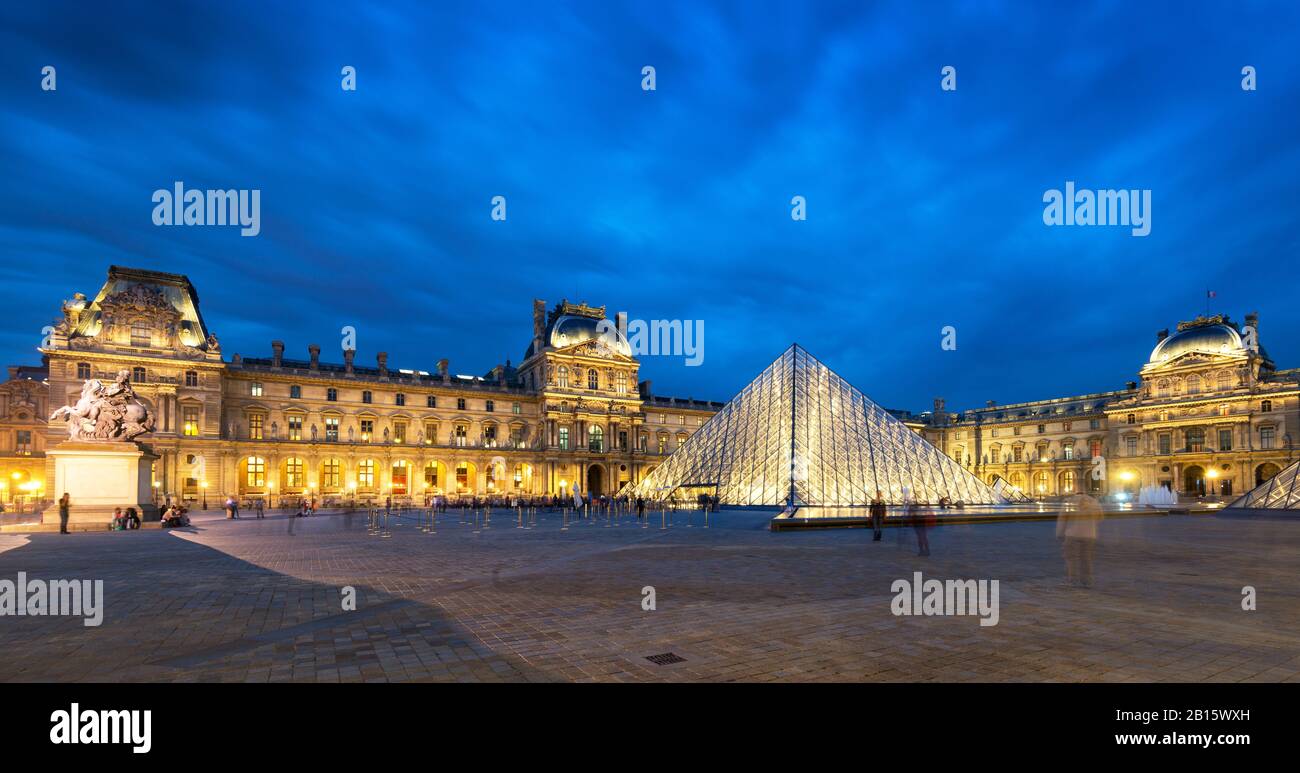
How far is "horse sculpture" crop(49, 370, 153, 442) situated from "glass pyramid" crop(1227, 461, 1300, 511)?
4880 centimetres

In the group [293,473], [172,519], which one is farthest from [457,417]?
[172,519]

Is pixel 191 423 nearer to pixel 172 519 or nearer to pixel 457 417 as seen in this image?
pixel 457 417

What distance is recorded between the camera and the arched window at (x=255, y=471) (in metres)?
46.6

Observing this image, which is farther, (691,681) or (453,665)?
(453,665)

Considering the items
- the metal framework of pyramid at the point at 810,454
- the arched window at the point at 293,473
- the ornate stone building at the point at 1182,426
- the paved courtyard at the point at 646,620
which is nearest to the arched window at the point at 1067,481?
the ornate stone building at the point at 1182,426

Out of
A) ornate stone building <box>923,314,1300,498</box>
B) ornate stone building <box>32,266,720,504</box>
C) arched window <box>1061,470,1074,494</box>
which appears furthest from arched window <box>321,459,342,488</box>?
arched window <box>1061,470,1074,494</box>

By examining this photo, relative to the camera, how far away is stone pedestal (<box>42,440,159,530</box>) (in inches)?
803

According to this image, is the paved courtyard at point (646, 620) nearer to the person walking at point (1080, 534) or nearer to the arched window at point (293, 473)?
the person walking at point (1080, 534)

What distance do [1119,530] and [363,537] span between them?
2380 centimetres
